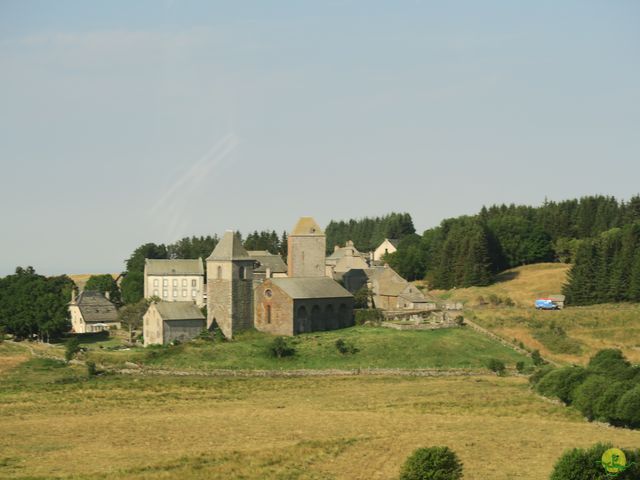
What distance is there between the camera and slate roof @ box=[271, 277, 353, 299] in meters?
76.2

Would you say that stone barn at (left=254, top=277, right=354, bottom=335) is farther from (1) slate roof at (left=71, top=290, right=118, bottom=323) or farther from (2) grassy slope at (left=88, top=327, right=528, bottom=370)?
(1) slate roof at (left=71, top=290, right=118, bottom=323)

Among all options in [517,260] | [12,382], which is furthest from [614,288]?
[12,382]

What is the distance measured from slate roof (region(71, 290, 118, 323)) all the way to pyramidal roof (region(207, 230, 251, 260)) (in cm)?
2160

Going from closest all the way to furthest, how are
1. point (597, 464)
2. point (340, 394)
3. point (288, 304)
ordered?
point (597, 464), point (340, 394), point (288, 304)

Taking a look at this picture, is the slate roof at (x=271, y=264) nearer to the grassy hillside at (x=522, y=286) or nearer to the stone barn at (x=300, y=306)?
the grassy hillside at (x=522, y=286)

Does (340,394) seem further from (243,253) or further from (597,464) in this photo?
(597,464)

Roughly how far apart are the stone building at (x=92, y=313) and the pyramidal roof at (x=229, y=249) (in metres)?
21.4

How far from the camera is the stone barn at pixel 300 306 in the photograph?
75.2 meters

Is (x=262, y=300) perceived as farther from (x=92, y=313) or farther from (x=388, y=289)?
(x=92, y=313)

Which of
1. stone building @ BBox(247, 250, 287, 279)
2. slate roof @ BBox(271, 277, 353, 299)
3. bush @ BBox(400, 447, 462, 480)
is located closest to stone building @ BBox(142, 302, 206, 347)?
slate roof @ BBox(271, 277, 353, 299)

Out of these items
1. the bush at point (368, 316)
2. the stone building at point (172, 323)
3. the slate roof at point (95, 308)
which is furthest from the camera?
the slate roof at point (95, 308)

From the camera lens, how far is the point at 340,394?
56062 millimetres

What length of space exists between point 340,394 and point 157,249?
251 feet

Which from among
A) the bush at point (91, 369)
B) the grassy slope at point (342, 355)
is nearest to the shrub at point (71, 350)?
the grassy slope at point (342, 355)
